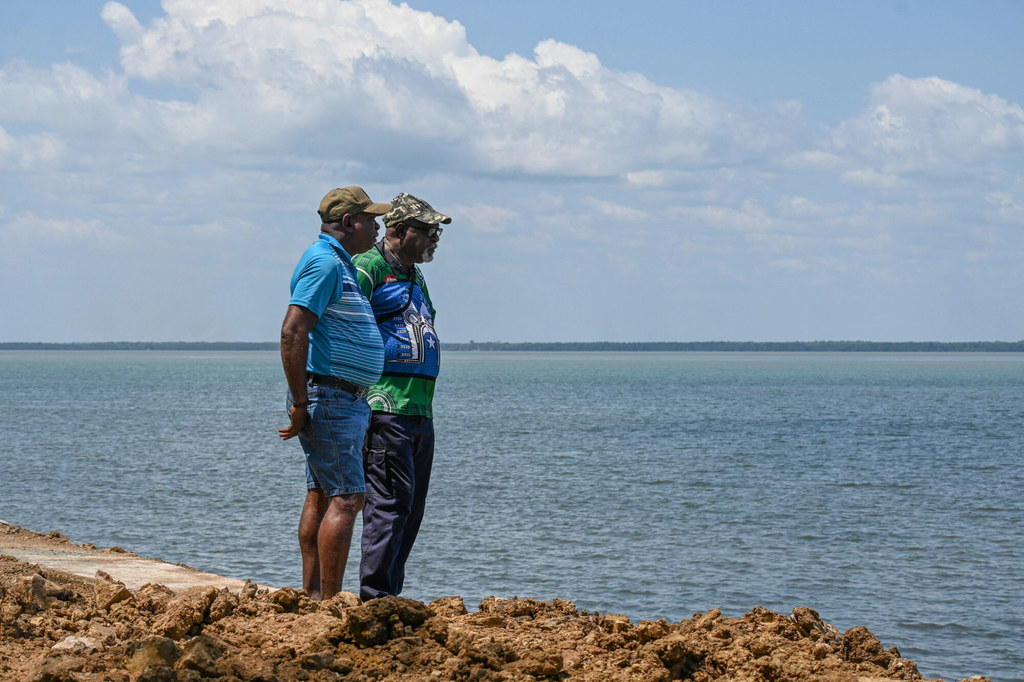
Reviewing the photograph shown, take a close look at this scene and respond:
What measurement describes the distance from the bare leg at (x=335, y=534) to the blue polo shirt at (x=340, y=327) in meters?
0.57

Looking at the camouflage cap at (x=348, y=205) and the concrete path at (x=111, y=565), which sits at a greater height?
the camouflage cap at (x=348, y=205)

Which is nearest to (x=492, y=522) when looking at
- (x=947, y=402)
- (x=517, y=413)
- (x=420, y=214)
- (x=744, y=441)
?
(x=420, y=214)

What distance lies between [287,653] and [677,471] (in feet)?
75.3

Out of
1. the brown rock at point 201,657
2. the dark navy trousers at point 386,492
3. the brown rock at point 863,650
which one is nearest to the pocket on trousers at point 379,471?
the dark navy trousers at point 386,492

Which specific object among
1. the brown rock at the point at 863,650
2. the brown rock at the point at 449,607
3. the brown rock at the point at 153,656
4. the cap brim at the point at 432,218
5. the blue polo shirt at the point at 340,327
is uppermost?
the cap brim at the point at 432,218

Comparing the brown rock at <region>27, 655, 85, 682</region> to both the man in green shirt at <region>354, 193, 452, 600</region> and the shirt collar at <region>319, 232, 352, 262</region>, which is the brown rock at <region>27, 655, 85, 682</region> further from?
the shirt collar at <region>319, 232, 352, 262</region>

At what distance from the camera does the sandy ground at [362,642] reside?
14.1 feet

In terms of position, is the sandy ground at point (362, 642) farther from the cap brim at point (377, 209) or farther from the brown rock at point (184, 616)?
the cap brim at point (377, 209)

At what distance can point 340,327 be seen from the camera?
17.5 feet

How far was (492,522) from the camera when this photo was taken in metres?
17.2

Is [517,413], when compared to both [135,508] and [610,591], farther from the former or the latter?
[610,591]

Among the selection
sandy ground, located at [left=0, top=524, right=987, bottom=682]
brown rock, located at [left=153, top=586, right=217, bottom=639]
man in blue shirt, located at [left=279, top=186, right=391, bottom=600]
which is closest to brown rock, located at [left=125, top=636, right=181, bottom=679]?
sandy ground, located at [left=0, top=524, right=987, bottom=682]

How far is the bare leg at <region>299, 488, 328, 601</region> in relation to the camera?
5504 mm

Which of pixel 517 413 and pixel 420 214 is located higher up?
pixel 420 214
